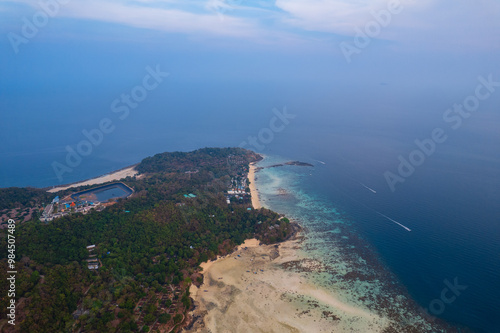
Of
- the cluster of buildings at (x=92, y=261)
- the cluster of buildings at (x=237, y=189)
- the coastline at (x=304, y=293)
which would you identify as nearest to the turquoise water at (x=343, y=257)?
the coastline at (x=304, y=293)

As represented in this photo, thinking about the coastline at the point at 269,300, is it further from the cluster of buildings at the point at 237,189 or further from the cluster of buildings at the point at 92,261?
the cluster of buildings at the point at 237,189

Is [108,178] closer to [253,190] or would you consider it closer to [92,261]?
[253,190]

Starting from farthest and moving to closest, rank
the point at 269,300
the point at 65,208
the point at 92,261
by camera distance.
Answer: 1. the point at 65,208
2. the point at 92,261
3. the point at 269,300

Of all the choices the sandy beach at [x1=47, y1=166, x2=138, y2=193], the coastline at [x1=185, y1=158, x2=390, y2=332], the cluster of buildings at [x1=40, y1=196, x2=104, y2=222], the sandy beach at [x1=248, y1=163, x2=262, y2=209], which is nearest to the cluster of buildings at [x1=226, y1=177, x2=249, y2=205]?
the sandy beach at [x1=248, y1=163, x2=262, y2=209]

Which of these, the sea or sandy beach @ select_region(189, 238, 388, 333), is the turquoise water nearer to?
the sea

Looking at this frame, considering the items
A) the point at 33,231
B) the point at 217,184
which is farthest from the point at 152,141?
the point at 33,231

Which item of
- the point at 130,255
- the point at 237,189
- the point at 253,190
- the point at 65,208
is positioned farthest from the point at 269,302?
the point at 65,208

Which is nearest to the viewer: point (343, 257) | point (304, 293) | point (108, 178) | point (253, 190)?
point (304, 293)

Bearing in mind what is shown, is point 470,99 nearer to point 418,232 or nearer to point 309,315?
point 418,232
